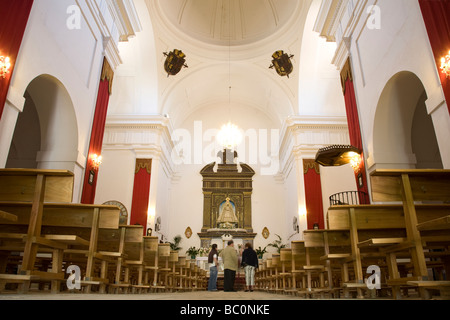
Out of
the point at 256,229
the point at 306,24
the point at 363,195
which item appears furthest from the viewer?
the point at 256,229

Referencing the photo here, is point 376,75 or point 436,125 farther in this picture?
point 376,75

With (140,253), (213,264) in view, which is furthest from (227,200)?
(140,253)

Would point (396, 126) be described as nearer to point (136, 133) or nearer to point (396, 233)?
point (396, 233)

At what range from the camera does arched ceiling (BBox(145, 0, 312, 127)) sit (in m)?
12.7

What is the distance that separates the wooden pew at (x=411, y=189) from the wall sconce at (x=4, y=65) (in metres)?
4.37

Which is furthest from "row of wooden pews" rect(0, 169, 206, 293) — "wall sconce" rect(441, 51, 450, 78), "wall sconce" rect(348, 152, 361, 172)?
"wall sconce" rect(348, 152, 361, 172)

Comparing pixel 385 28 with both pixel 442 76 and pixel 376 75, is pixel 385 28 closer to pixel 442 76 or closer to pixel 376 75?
pixel 376 75

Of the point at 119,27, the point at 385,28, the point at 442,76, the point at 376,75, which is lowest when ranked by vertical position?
the point at 442,76

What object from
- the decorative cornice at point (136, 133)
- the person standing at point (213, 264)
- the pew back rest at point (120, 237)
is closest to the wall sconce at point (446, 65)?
the pew back rest at point (120, 237)

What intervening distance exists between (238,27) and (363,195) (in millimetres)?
9769

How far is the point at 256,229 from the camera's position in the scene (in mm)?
16078

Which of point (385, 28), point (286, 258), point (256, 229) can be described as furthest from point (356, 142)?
point (256, 229)

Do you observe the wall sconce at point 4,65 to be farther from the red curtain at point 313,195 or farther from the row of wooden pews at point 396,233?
the red curtain at point 313,195

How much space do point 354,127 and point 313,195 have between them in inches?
214
